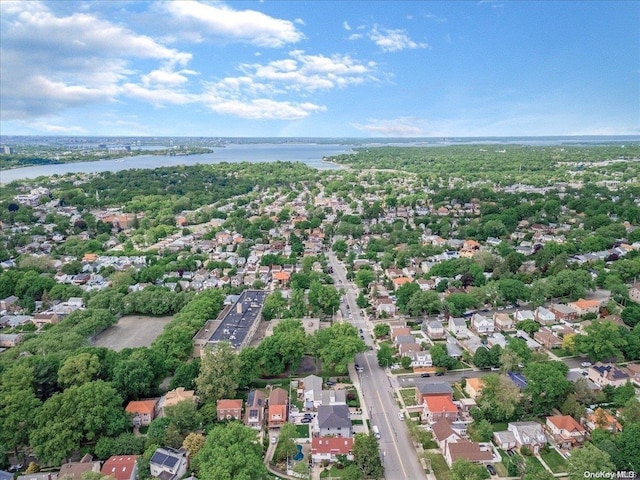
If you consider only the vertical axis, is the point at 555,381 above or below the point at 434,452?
above

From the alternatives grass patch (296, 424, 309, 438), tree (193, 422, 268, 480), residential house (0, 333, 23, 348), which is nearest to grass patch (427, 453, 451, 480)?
grass patch (296, 424, 309, 438)

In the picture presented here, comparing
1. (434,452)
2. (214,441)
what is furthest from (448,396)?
(214,441)

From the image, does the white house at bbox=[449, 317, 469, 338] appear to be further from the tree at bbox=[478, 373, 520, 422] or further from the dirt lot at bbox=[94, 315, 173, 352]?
the dirt lot at bbox=[94, 315, 173, 352]

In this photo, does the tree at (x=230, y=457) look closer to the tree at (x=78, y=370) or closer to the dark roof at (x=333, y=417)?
the dark roof at (x=333, y=417)

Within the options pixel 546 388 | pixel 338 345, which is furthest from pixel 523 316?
pixel 338 345

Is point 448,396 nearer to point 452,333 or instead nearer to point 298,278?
point 452,333
